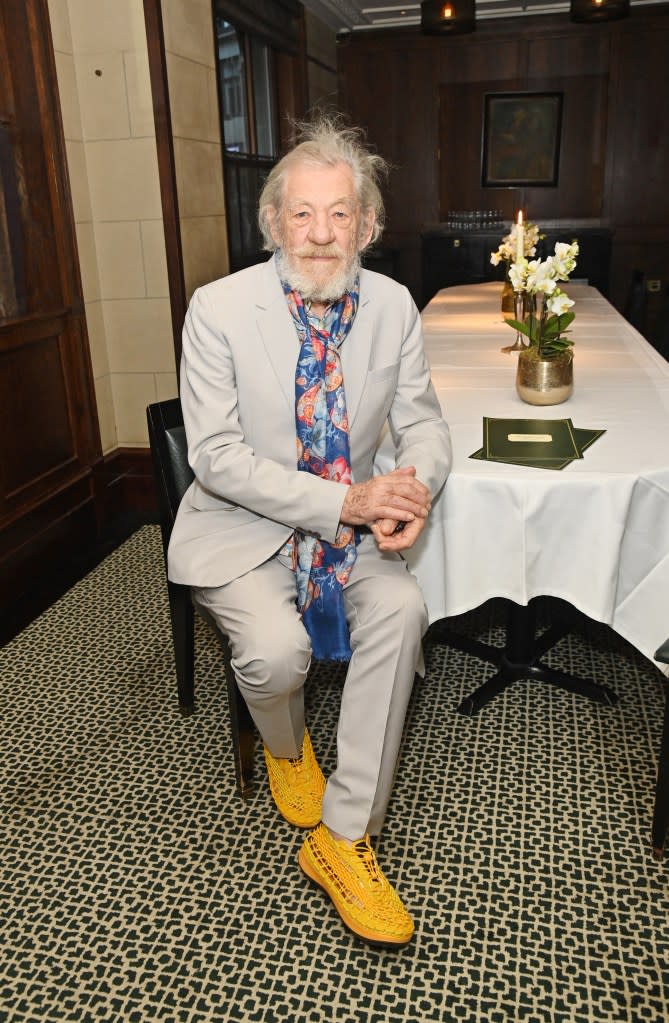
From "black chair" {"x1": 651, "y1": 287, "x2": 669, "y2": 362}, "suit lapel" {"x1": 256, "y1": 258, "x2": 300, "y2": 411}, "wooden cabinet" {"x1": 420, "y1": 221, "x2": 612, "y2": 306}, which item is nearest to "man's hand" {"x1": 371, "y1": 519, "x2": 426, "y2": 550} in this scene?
"suit lapel" {"x1": 256, "y1": 258, "x2": 300, "y2": 411}

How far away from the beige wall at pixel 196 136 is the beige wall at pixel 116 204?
0.16 meters

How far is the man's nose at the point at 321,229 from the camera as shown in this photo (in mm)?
1809

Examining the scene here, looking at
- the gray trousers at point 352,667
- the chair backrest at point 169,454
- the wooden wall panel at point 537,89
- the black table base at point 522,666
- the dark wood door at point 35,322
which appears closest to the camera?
the gray trousers at point 352,667

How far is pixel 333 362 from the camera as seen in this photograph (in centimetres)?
185

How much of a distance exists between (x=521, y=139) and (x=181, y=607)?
692cm

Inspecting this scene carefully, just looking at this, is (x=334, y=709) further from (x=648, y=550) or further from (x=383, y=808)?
(x=648, y=550)

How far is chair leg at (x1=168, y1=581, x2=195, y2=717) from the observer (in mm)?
2281

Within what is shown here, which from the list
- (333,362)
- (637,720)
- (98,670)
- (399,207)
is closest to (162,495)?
(333,362)

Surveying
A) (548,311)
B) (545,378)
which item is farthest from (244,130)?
(545,378)

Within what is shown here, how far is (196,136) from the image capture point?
392cm

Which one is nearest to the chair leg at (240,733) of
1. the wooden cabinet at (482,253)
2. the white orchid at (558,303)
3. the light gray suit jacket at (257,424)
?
the light gray suit jacket at (257,424)

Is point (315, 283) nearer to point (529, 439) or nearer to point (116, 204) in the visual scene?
point (529, 439)

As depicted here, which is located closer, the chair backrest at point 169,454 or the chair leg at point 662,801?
the chair leg at point 662,801

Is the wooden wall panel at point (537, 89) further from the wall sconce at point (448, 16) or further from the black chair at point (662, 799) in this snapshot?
the black chair at point (662, 799)
